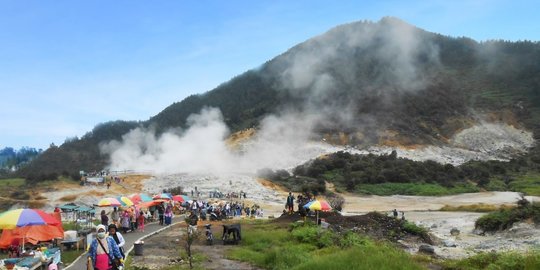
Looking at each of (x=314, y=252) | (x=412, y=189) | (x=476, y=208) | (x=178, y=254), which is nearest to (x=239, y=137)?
(x=412, y=189)

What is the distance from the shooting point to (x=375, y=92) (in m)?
110

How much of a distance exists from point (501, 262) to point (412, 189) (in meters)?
53.0

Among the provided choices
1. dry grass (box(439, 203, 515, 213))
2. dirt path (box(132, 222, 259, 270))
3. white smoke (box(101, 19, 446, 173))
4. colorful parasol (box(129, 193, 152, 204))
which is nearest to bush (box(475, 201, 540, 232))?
dry grass (box(439, 203, 515, 213))

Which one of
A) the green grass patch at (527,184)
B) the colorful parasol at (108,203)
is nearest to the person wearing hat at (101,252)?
the colorful parasol at (108,203)

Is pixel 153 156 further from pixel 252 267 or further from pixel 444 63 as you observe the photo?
pixel 444 63

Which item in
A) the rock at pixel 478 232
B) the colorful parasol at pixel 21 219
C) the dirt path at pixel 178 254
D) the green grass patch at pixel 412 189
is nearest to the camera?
the colorful parasol at pixel 21 219

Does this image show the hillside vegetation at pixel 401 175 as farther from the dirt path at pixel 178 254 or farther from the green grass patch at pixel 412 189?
the dirt path at pixel 178 254

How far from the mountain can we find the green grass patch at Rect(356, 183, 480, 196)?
23.5 meters

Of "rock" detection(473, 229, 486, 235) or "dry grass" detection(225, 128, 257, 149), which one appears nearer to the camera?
"rock" detection(473, 229, 486, 235)

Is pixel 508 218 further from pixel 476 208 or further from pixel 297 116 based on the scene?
pixel 297 116

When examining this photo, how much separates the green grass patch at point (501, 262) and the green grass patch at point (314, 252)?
5.47ft

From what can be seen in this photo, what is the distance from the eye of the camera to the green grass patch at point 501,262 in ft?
40.3

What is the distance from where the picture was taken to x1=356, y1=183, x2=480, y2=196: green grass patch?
63688mm

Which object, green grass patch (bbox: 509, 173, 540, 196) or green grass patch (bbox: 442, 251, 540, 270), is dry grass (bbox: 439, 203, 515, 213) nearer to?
green grass patch (bbox: 509, 173, 540, 196)
